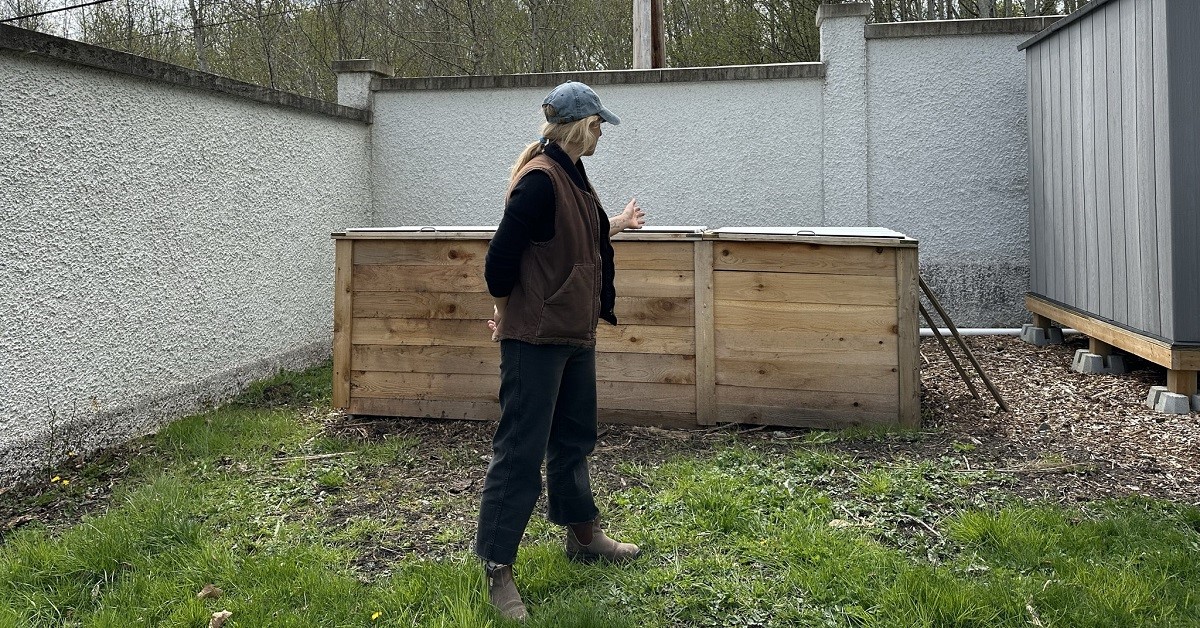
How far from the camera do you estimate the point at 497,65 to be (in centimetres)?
1354

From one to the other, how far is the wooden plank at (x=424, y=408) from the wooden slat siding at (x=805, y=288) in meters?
1.52

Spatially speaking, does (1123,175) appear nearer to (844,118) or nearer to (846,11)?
(844,118)

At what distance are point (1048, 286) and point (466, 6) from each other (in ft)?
30.0

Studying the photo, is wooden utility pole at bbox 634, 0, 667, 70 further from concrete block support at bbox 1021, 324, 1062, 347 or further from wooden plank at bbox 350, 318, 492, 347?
wooden plank at bbox 350, 318, 492, 347

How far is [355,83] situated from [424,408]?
4.47 m

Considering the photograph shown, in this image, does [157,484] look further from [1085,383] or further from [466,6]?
[466,6]

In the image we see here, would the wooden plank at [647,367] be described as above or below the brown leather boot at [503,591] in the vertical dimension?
above

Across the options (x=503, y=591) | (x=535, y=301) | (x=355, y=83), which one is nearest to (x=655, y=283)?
(x=535, y=301)

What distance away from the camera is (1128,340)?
5891 mm

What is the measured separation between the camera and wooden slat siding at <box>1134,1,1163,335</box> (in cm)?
542

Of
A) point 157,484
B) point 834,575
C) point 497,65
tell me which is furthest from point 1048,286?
point 497,65

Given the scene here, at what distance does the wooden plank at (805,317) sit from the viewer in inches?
204

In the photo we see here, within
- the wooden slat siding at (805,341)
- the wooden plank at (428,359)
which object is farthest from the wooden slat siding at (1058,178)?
the wooden plank at (428,359)

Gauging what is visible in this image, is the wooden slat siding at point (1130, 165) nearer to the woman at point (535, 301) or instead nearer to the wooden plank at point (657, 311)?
the wooden plank at point (657, 311)
